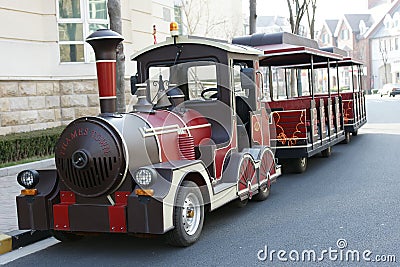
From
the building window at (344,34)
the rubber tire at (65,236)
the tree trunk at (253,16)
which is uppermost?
the building window at (344,34)

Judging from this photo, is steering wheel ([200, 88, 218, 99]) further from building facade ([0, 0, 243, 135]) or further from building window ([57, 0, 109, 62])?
building window ([57, 0, 109, 62])

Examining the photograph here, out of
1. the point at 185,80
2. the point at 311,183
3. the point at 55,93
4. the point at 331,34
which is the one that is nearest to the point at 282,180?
the point at 311,183

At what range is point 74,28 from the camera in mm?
14641

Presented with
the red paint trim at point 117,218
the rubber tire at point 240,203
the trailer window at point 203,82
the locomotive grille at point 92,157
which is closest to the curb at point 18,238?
the locomotive grille at point 92,157

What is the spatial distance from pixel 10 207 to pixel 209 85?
3286 mm

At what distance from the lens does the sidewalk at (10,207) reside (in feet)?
21.0

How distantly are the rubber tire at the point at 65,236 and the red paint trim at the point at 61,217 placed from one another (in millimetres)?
351

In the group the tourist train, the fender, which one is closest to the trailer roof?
the tourist train

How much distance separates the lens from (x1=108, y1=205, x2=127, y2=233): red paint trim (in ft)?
18.8

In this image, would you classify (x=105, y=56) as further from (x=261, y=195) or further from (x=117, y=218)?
(x=261, y=195)

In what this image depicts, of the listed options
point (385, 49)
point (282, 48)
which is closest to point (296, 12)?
point (282, 48)

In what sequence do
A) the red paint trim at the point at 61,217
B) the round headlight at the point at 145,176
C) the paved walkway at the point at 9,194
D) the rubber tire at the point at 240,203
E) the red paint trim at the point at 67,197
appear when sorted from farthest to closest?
the rubber tire at the point at 240,203
the paved walkway at the point at 9,194
the red paint trim at the point at 67,197
the red paint trim at the point at 61,217
the round headlight at the point at 145,176

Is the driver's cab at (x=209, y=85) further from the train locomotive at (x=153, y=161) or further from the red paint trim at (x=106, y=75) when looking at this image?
the red paint trim at (x=106, y=75)

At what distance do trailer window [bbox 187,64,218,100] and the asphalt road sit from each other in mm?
1651
